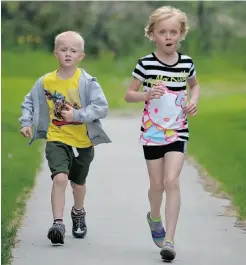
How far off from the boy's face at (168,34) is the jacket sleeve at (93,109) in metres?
0.63

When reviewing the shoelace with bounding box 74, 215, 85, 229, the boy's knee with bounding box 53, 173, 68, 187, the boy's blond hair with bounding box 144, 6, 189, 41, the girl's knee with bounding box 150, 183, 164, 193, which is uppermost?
the boy's blond hair with bounding box 144, 6, 189, 41

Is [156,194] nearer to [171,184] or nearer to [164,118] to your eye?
[171,184]

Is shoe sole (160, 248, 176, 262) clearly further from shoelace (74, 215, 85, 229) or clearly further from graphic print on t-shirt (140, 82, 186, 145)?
shoelace (74, 215, 85, 229)

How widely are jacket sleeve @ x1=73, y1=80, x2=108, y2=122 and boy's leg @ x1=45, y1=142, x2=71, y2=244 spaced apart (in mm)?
278

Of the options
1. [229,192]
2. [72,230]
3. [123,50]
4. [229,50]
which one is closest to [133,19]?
[123,50]

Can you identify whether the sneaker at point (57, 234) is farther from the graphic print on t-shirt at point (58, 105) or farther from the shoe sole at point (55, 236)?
the graphic print on t-shirt at point (58, 105)

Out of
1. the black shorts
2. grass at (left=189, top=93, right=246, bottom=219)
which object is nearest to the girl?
the black shorts

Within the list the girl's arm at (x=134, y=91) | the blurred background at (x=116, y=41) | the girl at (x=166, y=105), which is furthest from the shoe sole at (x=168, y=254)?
the blurred background at (x=116, y=41)

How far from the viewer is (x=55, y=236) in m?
7.68

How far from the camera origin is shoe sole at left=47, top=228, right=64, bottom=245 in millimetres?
7652

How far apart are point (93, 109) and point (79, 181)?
650 mm

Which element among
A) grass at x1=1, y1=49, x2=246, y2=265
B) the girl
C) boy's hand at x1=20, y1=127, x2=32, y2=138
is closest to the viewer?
the girl

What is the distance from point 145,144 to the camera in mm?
7535

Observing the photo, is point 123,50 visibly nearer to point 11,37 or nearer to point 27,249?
point 11,37
